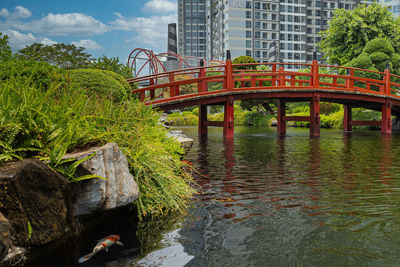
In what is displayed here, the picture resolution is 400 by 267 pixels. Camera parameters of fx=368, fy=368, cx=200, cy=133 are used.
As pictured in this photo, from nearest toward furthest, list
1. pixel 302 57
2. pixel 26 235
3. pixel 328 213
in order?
pixel 26 235 → pixel 328 213 → pixel 302 57

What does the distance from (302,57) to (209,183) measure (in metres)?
74.9

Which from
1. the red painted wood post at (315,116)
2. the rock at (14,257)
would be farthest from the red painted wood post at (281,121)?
the rock at (14,257)

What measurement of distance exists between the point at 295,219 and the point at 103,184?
207cm

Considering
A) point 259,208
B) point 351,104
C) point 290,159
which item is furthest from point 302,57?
point 259,208

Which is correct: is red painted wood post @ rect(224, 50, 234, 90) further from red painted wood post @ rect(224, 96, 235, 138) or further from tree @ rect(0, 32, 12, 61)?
tree @ rect(0, 32, 12, 61)

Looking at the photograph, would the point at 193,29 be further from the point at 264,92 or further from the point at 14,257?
the point at 14,257

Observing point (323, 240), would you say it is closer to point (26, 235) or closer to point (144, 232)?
point (144, 232)

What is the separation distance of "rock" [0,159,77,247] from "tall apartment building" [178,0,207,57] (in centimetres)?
10323

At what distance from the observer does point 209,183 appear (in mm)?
6105

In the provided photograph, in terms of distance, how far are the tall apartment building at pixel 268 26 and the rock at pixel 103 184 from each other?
68.4 m

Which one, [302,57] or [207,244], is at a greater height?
[302,57]

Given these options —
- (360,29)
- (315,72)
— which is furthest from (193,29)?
(315,72)

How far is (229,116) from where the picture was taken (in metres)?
16.5

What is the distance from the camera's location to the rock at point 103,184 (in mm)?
3199
